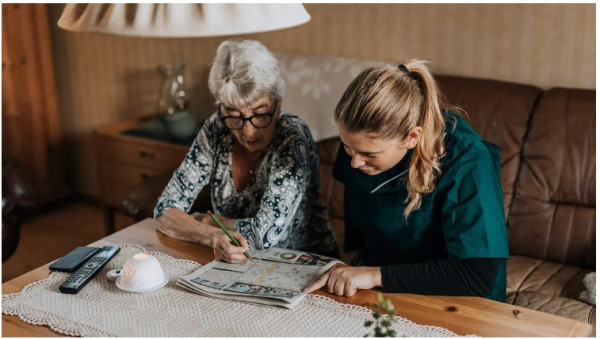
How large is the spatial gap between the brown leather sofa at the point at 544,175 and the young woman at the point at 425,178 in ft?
2.84

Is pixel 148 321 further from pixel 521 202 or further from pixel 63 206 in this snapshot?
pixel 63 206

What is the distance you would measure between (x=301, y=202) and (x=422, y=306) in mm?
606

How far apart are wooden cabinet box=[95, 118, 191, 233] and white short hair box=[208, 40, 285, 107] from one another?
4.78 feet

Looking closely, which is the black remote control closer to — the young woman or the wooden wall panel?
the young woman

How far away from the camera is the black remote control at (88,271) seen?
1.58m

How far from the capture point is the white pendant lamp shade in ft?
3.55

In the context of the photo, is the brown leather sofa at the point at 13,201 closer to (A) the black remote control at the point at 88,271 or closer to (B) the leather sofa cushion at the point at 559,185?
(A) the black remote control at the point at 88,271

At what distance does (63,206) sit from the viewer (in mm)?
4305

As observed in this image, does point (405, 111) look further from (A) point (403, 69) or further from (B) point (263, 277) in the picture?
(B) point (263, 277)

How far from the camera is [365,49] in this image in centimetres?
317

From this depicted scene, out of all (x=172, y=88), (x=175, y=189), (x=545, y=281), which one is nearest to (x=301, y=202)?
(x=175, y=189)

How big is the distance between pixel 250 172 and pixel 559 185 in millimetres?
1162

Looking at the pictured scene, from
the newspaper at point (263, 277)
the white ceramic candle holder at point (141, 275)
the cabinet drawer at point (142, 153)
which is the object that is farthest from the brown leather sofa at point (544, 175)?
the cabinet drawer at point (142, 153)

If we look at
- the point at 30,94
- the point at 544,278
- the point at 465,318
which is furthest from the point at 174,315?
the point at 30,94
